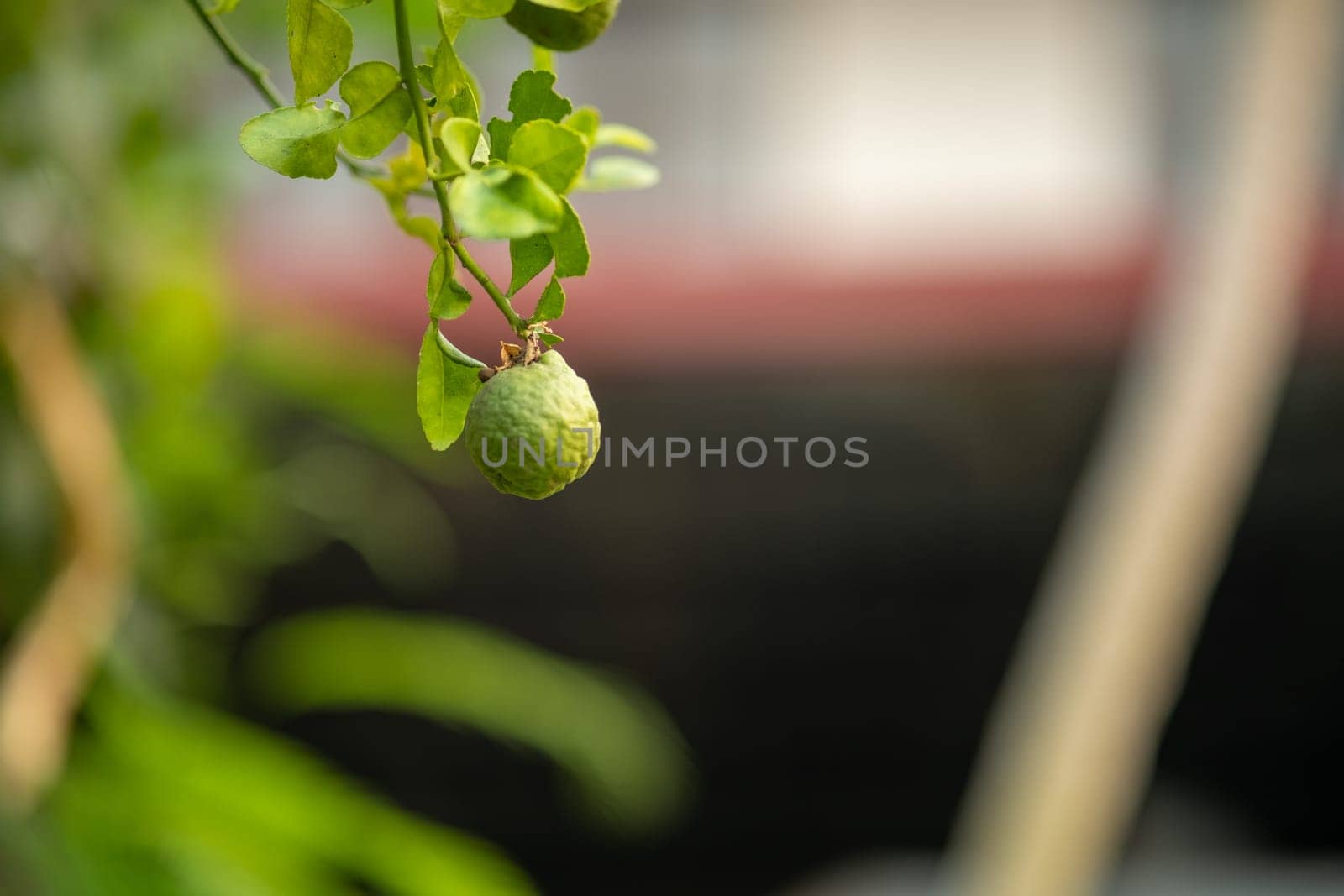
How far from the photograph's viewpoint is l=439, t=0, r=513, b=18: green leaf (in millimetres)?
203

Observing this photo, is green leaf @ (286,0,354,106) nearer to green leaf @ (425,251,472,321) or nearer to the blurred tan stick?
green leaf @ (425,251,472,321)

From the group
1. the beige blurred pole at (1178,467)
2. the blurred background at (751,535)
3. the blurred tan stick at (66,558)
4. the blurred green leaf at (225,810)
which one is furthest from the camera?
the blurred background at (751,535)

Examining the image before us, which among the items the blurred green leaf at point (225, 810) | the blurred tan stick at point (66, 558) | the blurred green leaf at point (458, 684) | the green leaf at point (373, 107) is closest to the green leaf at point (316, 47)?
the green leaf at point (373, 107)

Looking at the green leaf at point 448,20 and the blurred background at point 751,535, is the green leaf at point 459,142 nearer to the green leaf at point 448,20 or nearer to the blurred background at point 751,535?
the green leaf at point 448,20

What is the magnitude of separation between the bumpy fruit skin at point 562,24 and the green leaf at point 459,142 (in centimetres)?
2

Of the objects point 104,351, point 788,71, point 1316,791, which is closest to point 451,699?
point 104,351

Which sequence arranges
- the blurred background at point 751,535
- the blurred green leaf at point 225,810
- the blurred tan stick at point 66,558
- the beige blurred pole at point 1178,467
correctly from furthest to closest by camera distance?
the blurred background at point 751,535, the beige blurred pole at point 1178,467, the blurred green leaf at point 225,810, the blurred tan stick at point 66,558

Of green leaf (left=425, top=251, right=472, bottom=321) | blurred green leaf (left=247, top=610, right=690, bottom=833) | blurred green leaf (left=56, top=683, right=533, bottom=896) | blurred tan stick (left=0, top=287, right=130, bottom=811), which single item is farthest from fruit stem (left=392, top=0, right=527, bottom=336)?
blurred green leaf (left=247, top=610, right=690, bottom=833)

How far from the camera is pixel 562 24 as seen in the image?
0.21 metres

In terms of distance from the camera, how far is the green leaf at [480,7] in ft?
0.67

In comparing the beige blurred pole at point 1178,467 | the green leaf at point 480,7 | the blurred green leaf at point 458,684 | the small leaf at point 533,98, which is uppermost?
the beige blurred pole at point 1178,467

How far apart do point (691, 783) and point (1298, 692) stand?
0.83 meters

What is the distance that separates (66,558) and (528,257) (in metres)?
0.63

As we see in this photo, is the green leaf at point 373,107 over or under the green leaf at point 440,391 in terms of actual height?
over
